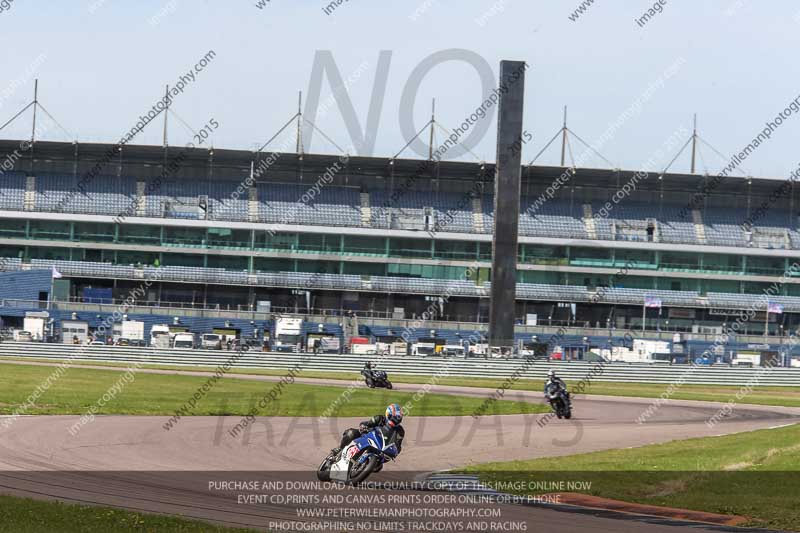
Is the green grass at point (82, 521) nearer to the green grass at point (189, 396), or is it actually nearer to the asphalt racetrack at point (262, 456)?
the asphalt racetrack at point (262, 456)

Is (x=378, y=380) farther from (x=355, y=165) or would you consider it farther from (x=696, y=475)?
(x=355, y=165)

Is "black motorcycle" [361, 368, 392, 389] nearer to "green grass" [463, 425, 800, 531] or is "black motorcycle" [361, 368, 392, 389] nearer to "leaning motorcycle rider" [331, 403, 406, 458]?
"green grass" [463, 425, 800, 531]

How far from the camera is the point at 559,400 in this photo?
36.8 metres

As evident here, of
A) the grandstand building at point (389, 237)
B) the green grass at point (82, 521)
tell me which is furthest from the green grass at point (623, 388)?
the green grass at point (82, 521)

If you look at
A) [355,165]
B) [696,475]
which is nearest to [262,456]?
[696,475]

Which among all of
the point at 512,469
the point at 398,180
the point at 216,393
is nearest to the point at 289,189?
the point at 398,180

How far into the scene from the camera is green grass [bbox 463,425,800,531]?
688 inches

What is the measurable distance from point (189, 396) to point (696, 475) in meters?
21.3

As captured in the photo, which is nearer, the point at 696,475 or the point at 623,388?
the point at 696,475

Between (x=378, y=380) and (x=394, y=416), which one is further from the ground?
(x=394, y=416)

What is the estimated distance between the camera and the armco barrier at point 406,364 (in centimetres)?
5978

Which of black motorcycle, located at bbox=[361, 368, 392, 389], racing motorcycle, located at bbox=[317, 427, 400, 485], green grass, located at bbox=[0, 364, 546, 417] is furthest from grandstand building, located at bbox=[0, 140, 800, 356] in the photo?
racing motorcycle, located at bbox=[317, 427, 400, 485]

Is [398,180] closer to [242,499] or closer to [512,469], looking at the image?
[512,469]

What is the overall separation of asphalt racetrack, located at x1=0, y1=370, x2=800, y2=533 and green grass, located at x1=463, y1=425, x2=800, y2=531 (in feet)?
5.01
